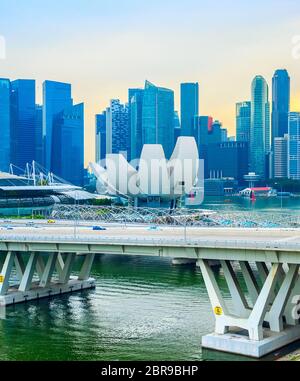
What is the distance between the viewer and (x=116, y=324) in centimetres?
2664

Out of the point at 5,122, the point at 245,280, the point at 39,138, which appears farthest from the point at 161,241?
the point at 39,138

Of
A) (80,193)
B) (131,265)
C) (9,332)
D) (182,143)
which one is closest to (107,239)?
(9,332)

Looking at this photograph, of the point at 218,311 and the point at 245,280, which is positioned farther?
the point at 245,280

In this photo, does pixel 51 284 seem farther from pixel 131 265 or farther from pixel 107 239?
pixel 131 265

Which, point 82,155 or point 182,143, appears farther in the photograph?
point 82,155

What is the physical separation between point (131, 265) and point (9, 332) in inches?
721

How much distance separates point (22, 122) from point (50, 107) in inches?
577

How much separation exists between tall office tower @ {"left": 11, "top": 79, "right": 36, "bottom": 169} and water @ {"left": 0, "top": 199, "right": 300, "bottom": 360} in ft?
457

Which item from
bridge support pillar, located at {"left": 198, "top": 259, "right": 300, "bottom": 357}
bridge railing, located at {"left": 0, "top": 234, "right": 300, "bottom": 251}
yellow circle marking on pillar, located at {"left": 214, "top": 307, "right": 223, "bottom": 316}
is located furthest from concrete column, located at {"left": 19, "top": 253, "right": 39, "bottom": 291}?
yellow circle marking on pillar, located at {"left": 214, "top": 307, "right": 223, "bottom": 316}

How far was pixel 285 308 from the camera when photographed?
23.7m

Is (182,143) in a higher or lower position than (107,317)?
higher

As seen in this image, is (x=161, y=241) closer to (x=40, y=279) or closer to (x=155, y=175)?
(x=40, y=279)

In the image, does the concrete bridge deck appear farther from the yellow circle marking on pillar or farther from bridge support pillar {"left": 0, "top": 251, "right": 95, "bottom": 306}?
the yellow circle marking on pillar

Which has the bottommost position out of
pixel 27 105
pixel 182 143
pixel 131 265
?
pixel 131 265
